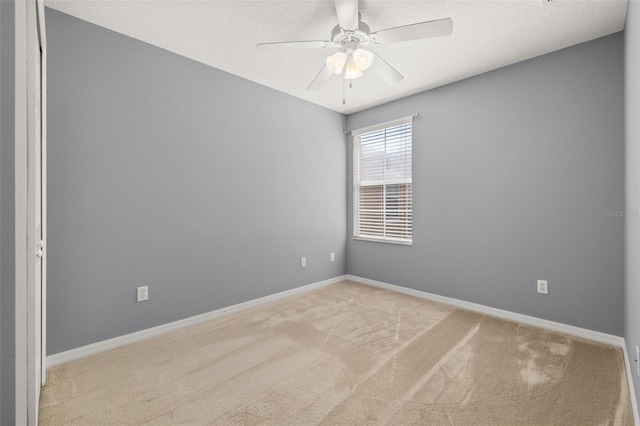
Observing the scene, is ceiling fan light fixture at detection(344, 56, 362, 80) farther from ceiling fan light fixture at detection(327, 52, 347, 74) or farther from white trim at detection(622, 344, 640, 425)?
white trim at detection(622, 344, 640, 425)

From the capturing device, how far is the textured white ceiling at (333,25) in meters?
2.07

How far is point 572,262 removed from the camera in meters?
2.58

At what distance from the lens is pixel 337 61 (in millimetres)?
2158

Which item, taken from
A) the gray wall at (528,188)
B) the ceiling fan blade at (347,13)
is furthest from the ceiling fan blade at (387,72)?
the gray wall at (528,188)

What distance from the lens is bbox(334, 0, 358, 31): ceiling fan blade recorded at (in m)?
1.73

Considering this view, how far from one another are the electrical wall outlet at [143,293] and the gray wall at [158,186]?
42 mm

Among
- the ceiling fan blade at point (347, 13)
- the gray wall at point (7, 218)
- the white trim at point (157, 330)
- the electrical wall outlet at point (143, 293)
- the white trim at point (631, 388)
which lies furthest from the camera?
the electrical wall outlet at point (143, 293)

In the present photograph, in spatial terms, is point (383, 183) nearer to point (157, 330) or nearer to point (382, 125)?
point (382, 125)

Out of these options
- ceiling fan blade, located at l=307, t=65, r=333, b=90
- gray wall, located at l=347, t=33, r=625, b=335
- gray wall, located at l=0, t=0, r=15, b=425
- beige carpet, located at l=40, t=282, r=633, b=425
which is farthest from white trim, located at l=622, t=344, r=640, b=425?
ceiling fan blade, located at l=307, t=65, r=333, b=90

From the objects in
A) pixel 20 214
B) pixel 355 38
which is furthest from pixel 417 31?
pixel 20 214

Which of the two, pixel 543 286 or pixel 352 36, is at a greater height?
pixel 352 36

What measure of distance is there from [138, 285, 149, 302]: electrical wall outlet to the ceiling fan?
6.99 ft

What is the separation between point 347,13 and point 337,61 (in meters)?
0.36

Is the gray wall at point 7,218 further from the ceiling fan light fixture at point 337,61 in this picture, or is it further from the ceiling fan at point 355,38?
the ceiling fan light fixture at point 337,61
